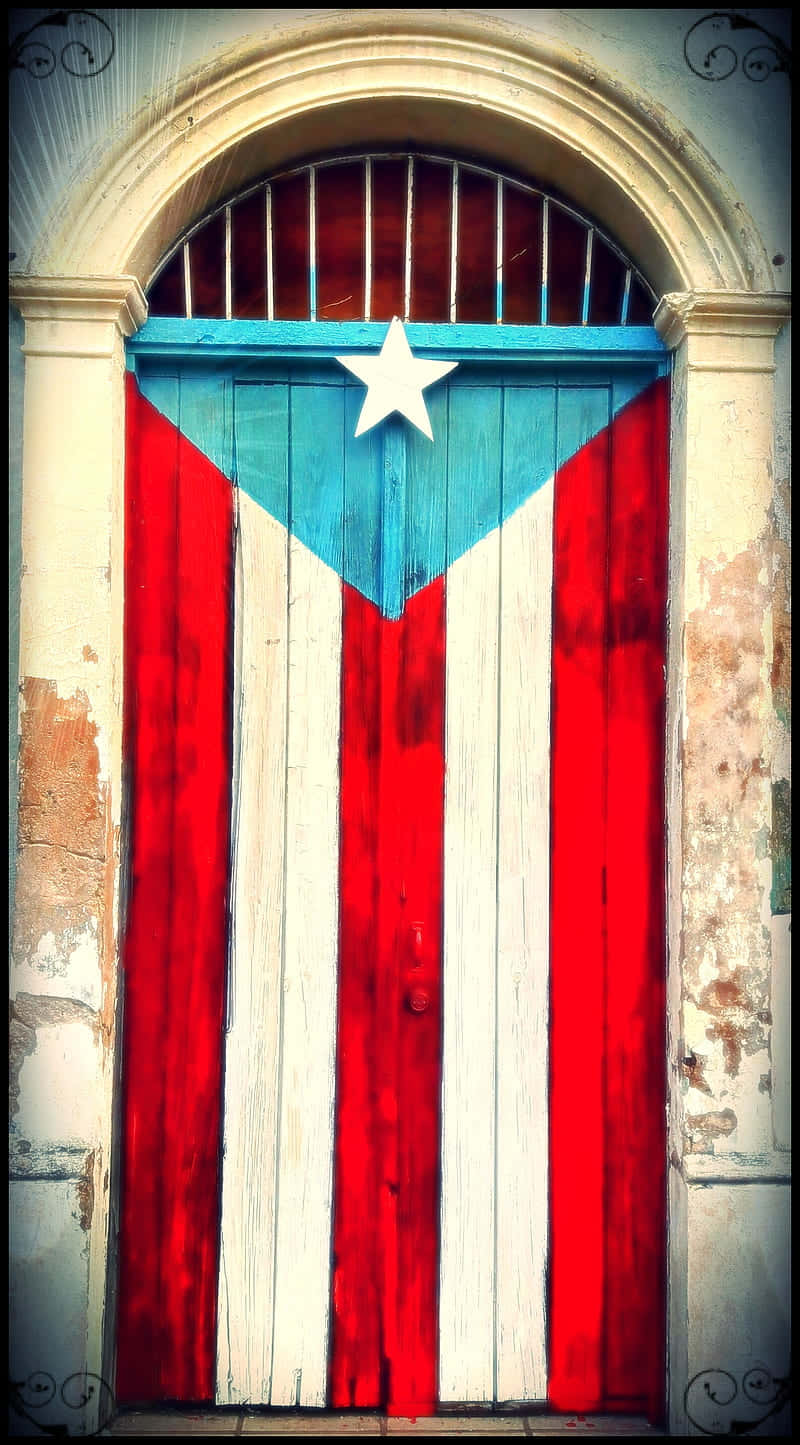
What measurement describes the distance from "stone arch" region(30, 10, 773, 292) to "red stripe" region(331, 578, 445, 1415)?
1.03 m

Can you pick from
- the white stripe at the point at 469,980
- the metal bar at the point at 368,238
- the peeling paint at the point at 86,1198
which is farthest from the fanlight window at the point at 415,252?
the peeling paint at the point at 86,1198

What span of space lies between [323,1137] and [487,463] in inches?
70.4

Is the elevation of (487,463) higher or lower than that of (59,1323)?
higher

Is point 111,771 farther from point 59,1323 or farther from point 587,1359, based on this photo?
point 587,1359

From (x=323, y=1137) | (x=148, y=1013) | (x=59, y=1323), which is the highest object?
(x=148, y=1013)

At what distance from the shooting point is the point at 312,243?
8.61 ft

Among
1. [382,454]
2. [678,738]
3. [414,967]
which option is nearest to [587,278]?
[382,454]

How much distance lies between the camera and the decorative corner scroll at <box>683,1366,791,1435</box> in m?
2.36

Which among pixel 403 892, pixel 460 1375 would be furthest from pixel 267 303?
pixel 460 1375

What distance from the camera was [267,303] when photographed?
2.62 meters

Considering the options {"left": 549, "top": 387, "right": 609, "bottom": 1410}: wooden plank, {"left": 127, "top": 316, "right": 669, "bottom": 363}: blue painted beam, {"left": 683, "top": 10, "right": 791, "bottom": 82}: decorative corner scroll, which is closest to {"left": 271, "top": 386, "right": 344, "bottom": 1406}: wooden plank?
{"left": 127, "top": 316, "right": 669, "bottom": 363}: blue painted beam

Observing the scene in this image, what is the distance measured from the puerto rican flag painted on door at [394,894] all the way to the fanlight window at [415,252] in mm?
195

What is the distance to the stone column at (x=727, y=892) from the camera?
7.79ft

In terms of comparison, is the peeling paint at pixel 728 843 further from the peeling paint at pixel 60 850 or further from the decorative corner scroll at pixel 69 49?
the decorative corner scroll at pixel 69 49
